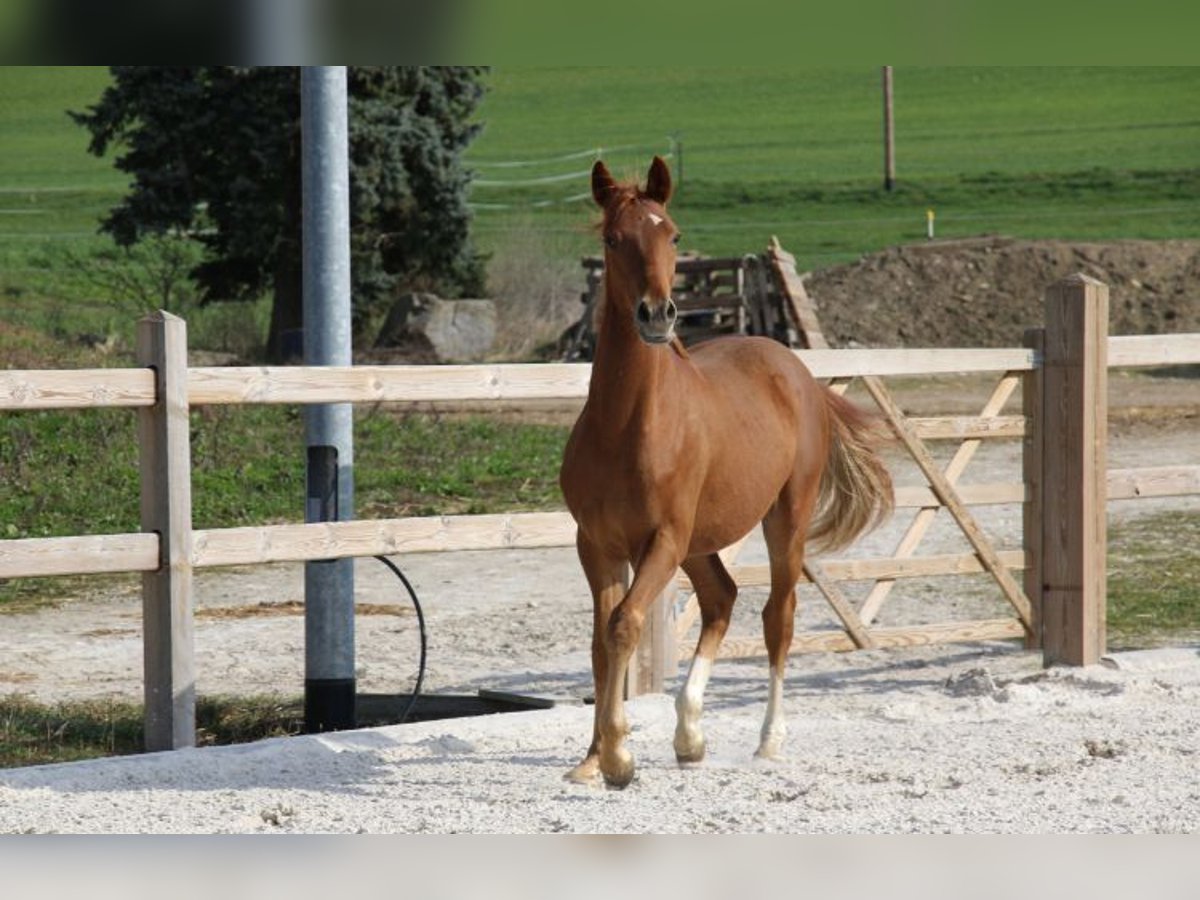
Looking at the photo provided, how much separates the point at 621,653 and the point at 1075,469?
3.18 m

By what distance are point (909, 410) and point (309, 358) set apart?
1265 centimetres

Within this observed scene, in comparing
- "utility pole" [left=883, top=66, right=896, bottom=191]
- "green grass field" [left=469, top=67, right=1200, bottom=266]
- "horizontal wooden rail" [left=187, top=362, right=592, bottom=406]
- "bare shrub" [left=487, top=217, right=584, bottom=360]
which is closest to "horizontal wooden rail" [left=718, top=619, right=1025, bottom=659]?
"horizontal wooden rail" [left=187, top=362, right=592, bottom=406]

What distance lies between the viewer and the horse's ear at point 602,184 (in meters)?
5.84

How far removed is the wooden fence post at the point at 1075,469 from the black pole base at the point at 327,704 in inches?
123

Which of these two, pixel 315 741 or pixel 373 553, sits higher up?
pixel 373 553

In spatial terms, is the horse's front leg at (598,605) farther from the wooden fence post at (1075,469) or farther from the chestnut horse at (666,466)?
the wooden fence post at (1075,469)

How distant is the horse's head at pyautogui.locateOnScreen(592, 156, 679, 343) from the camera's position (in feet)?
17.7

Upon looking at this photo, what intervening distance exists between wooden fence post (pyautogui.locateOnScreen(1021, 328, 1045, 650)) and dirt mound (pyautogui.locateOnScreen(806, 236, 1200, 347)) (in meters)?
15.6

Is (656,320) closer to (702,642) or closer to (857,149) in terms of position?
(702,642)

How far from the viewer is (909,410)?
63.3 feet

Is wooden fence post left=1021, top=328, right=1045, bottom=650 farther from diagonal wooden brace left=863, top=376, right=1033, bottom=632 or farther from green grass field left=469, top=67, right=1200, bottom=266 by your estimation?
green grass field left=469, top=67, right=1200, bottom=266

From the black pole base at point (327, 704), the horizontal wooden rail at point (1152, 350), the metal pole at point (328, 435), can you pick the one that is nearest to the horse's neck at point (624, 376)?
the metal pole at point (328, 435)
